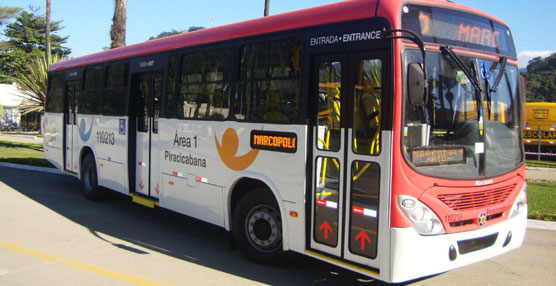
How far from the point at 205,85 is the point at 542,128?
2239 cm

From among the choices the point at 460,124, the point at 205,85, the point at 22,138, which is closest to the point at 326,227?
the point at 460,124

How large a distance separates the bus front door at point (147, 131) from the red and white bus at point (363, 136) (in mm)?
1235

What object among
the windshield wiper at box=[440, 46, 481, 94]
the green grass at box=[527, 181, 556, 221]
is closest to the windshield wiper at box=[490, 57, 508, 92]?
the windshield wiper at box=[440, 46, 481, 94]

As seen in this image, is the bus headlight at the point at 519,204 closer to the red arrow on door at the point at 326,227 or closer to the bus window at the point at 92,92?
the red arrow on door at the point at 326,227

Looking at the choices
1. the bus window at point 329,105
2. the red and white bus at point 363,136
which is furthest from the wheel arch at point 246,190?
the bus window at point 329,105

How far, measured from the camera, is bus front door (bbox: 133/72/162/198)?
8.36 m

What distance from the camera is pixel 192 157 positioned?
728 cm

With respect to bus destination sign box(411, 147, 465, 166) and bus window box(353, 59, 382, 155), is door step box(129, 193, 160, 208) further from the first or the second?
bus destination sign box(411, 147, 465, 166)

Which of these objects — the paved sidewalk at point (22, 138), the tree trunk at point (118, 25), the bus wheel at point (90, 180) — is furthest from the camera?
the paved sidewalk at point (22, 138)

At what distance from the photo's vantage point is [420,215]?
461 centimetres

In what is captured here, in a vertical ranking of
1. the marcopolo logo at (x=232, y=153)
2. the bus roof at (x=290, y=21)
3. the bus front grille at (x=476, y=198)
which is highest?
the bus roof at (x=290, y=21)

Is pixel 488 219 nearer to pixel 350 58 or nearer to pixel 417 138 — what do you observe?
pixel 417 138

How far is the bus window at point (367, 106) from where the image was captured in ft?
15.8

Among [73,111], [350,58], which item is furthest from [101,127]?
[350,58]
